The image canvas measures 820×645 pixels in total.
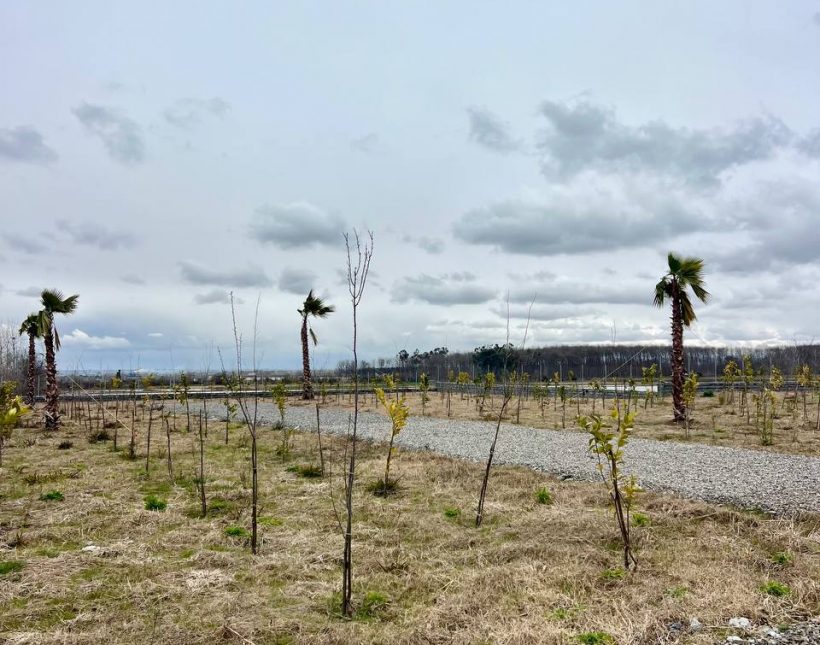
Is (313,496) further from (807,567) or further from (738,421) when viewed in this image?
(738,421)

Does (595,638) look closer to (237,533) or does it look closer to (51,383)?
(237,533)

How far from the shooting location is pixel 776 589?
434 centimetres

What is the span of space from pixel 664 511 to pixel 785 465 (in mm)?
4651

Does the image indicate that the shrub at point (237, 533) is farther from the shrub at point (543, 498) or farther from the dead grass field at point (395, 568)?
the shrub at point (543, 498)

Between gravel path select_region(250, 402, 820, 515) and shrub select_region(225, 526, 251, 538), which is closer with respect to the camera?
shrub select_region(225, 526, 251, 538)

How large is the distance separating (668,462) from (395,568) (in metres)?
7.23

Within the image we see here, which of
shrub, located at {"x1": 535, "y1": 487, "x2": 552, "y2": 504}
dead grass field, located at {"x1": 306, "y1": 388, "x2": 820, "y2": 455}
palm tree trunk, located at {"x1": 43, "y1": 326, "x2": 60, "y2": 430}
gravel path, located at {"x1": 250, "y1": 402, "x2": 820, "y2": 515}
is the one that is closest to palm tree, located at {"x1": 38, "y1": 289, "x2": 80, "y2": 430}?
palm tree trunk, located at {"x1": 43, "y1": 326, "x2": 60, "y2": 430}

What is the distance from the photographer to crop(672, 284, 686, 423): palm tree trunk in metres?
16.0

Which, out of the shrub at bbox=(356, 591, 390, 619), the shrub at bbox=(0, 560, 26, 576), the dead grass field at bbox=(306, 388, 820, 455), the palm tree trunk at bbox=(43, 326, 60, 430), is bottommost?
the dead grass field at bbox=(306, 388, 820, 455)

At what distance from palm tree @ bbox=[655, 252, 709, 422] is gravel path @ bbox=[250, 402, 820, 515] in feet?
11.9

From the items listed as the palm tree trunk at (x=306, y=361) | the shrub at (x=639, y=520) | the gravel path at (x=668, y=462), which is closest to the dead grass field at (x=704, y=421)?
the gravel path at (x=668, y=462)

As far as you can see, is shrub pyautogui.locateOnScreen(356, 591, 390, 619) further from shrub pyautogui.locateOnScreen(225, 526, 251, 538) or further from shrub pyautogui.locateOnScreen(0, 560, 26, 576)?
shrub pyautogui.locateOnScreen(0, 560, 26, 576)

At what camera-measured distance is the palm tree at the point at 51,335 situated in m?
16.0

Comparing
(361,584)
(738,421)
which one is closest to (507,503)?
(361,584)
